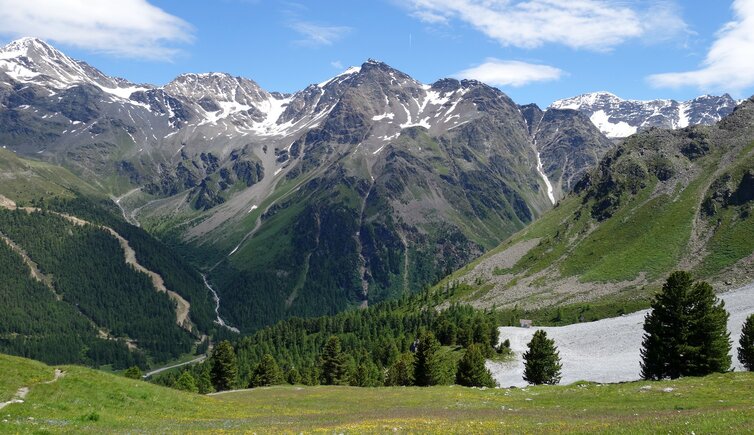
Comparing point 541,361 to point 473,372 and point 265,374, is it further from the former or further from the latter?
point 265,374

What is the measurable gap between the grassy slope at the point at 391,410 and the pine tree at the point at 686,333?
7.82 m

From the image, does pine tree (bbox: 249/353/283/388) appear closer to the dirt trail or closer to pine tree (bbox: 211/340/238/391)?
pine tree (bbox: 211/340/238/391)

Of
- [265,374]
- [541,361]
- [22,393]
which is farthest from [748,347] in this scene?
[265,374]

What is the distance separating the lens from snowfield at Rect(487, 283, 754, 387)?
100 m

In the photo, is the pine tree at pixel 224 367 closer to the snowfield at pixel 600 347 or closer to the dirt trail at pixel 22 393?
the snowfield at pixel 600 347

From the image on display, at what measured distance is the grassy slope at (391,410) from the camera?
27516mm

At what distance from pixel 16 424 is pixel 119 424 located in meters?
6.03

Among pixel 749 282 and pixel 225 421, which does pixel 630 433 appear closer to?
pixel 225 421

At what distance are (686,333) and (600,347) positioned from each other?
7526 centimetres

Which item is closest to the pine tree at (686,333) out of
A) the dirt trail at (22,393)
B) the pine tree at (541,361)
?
the pine tree at (541,361)

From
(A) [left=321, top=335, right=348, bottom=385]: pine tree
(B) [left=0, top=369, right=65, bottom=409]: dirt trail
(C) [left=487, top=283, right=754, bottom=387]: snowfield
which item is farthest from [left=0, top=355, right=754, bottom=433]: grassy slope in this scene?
(A) [left=321, top=335, right=348, bottom=385]: pine tree

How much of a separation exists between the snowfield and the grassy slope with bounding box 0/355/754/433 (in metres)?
46.1

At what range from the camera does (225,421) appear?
36469 mm

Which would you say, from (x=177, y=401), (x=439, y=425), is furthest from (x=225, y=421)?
(x=439, y=425)
